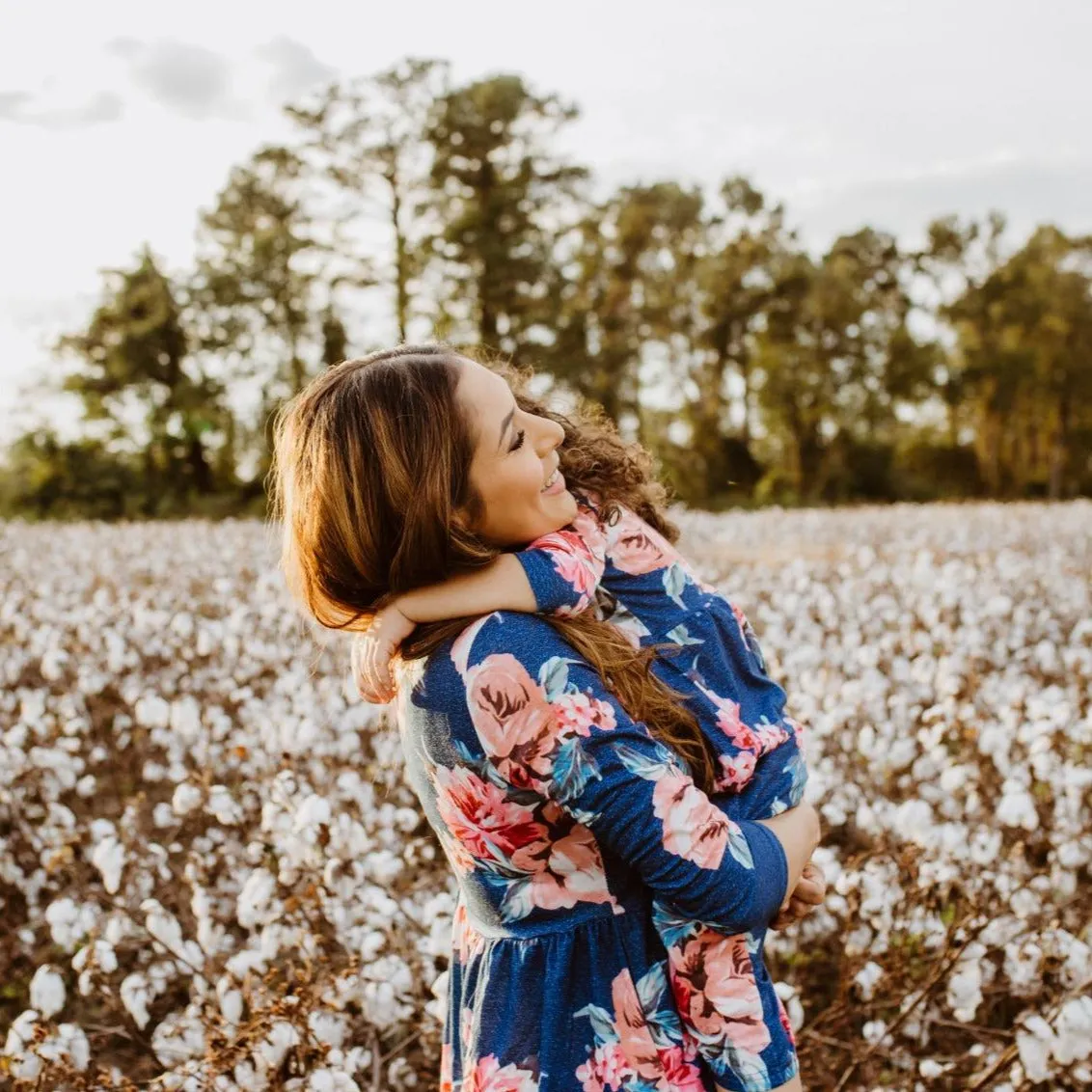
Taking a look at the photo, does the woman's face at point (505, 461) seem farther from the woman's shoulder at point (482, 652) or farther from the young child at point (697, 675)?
the woman's shoulder at point (482, 652)

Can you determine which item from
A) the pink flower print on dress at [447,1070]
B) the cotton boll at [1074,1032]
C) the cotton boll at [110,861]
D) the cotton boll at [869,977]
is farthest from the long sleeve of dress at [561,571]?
the cotton boll at [110,861]

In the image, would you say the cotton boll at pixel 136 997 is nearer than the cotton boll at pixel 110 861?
Yes

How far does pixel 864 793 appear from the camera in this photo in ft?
11.6

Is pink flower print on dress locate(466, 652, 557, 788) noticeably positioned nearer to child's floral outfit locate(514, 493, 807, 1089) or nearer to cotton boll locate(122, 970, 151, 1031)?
child's floral outfit locate(514, 493, 807, 1089)

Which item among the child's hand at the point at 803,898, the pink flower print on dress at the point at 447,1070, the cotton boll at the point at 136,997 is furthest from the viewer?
→ the cotton boll at the point at 136,997

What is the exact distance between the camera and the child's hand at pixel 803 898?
143cm

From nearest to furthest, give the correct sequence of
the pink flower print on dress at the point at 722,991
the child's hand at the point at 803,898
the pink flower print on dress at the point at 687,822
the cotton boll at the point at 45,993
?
the pink flower print on dress at the point at 687,822 < the pink flower print on dress at the point at 722,991 < the child's hand at the point at 803,898 < the cotton boll at the point at 45,993

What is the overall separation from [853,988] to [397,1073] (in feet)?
4.41

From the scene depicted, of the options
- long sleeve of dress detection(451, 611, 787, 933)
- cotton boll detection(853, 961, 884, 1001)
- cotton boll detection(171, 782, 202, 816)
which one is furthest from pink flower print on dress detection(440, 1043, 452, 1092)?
cotton boll detection(171, 782, 202, 816)

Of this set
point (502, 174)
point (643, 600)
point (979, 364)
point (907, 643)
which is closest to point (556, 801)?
point (643, 600)

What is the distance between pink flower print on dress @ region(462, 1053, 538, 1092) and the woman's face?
0.64 metres

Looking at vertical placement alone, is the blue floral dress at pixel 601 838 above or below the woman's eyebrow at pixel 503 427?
below

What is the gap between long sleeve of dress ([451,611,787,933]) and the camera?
1.23 m

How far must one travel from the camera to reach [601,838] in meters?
1.27
